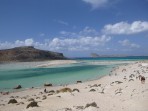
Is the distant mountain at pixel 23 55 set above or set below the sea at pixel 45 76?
above

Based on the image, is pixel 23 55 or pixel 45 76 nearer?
pixel 45 76

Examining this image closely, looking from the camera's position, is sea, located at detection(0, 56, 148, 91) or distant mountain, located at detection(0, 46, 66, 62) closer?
sea, located at detection(0, 56, 148, 91)

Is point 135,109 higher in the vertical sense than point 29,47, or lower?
lower

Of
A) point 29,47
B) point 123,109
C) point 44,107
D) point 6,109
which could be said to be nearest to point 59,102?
point 44,107

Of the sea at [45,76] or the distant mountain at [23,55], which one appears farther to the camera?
the distant mountain at [23,55]

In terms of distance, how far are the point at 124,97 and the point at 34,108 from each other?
8.19 m

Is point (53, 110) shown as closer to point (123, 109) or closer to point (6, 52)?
point (123, 109)

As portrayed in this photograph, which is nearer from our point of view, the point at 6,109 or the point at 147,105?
the point at 147,105

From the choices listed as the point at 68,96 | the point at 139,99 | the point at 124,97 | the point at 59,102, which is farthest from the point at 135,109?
the point at 68,96

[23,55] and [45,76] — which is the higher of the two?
[23,55]

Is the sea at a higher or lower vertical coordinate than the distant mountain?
lower

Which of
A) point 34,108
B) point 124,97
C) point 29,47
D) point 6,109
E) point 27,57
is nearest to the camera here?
point 34,108

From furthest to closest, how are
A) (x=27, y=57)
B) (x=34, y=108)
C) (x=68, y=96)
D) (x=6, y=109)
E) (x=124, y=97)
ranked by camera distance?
(x=27, y=57), (x=68, y=96), (x=124, y=97), (x=6, y=109), (x=34, y=108)

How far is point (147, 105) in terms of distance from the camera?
19.5 metres
